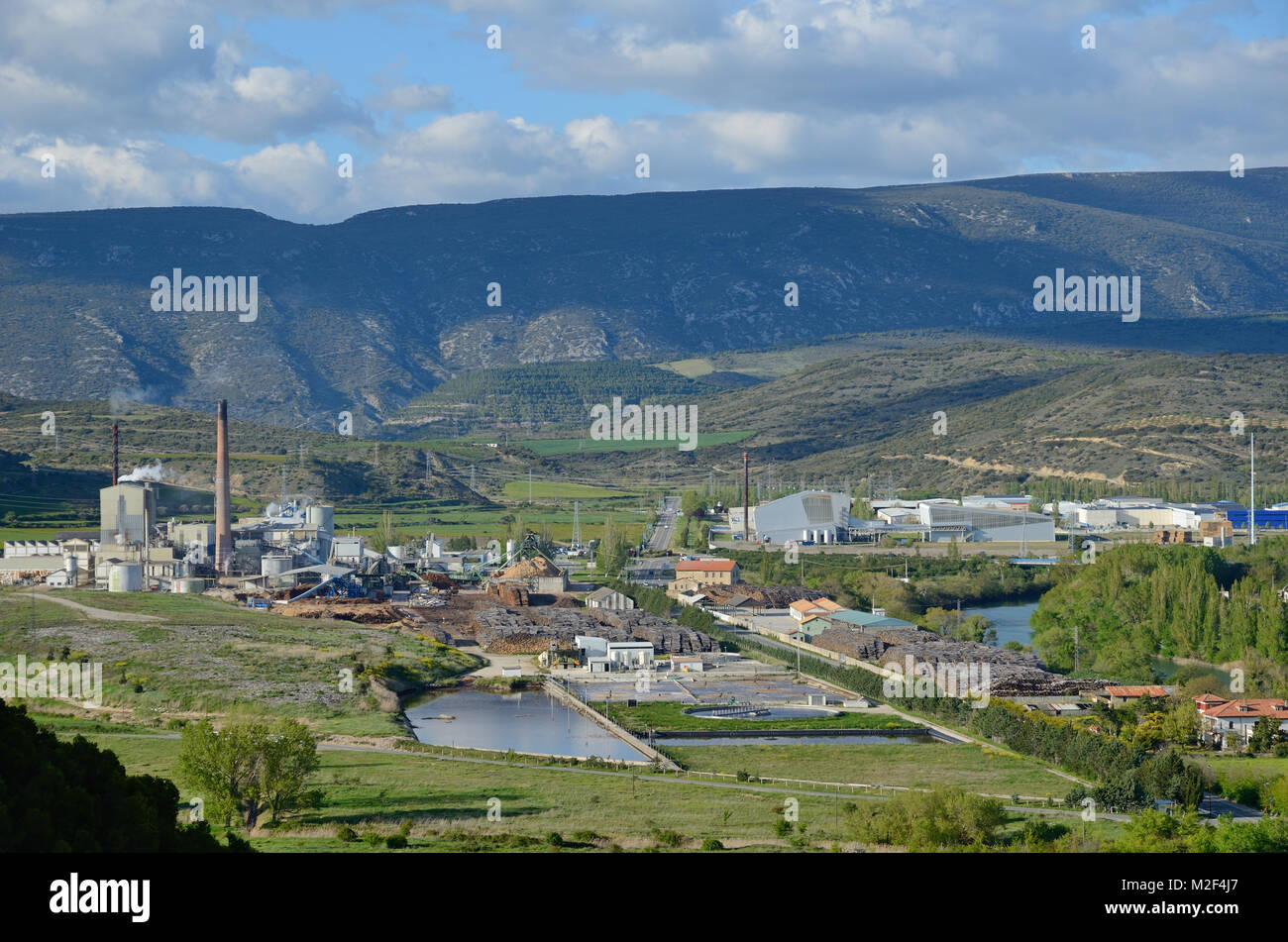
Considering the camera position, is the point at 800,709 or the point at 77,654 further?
the point at 77,654

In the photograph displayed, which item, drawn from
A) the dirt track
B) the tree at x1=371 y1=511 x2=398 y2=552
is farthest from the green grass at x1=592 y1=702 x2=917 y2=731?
the tree at x1=371 y1=511 x2=398 y2=552

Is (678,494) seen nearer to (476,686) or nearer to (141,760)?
(476,686)

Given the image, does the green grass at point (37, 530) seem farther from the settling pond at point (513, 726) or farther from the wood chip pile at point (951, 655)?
the wood chip pile at point (951, 655)

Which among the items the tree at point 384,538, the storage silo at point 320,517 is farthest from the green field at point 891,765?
the storage silo at point 320,517

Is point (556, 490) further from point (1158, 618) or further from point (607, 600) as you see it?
point (1158, 618)

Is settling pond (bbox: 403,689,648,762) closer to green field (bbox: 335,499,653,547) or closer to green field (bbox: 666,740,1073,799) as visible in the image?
green field (bbox: 666,740,1073,799)
